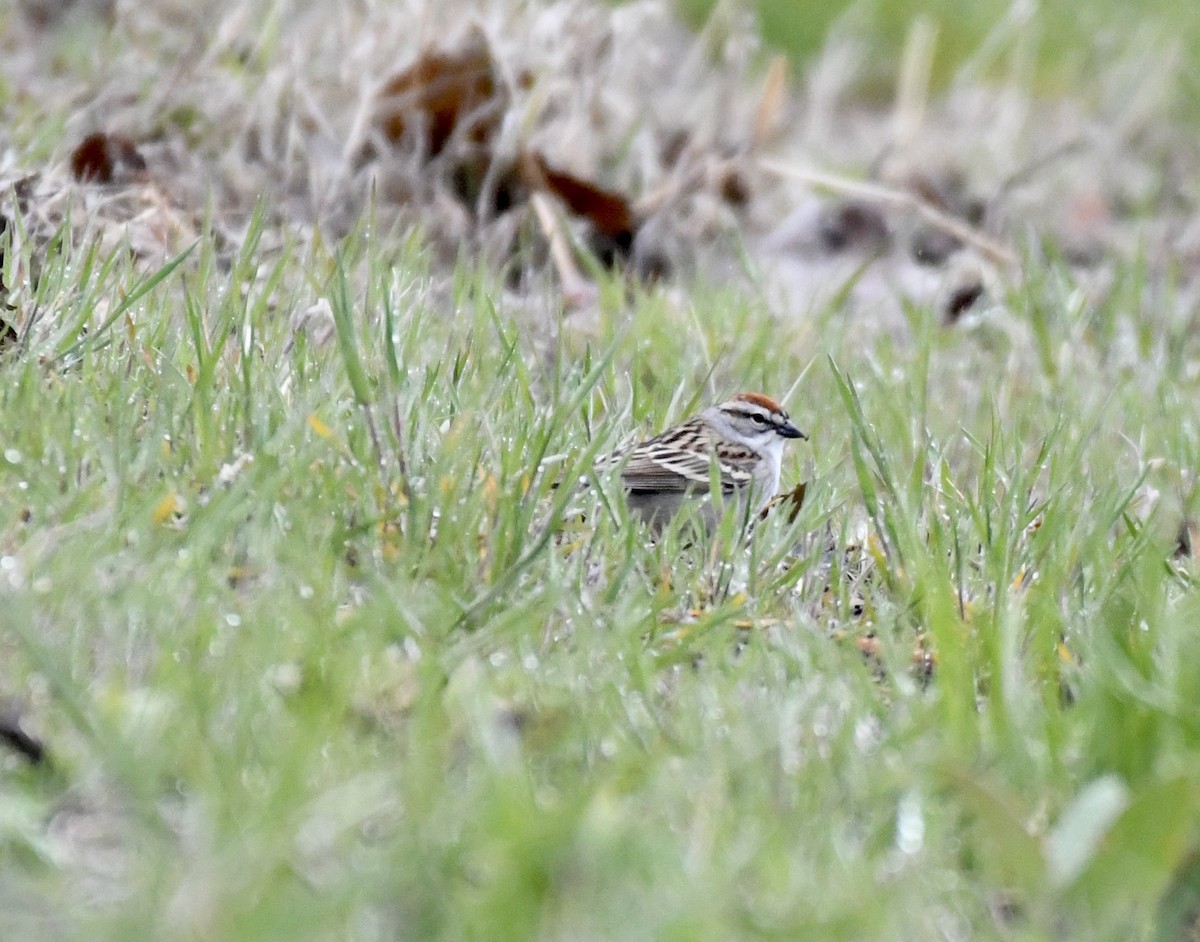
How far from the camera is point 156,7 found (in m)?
7.11

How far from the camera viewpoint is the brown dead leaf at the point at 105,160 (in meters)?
5.65

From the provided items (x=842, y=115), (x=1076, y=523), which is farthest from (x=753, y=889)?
(x=842, y=115)

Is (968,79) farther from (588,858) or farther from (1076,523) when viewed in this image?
(588,858)

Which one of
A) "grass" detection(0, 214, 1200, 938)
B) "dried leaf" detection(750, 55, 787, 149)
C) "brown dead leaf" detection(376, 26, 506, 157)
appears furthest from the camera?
"dried leaf" detection(750, 55, 787, 149)

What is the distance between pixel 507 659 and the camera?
304 cm

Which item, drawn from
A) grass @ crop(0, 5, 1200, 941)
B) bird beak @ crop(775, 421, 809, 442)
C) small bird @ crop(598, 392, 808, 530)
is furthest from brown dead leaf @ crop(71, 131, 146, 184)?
bird beak @ crop(775, 421, 809, 442)

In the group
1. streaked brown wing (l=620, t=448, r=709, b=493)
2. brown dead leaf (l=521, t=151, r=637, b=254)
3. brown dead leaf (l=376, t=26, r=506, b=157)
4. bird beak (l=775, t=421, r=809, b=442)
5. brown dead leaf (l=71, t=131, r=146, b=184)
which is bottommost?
brown dead leaf (l=521, t=151, r=637, b=254)

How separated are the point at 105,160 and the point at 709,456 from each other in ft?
8.05

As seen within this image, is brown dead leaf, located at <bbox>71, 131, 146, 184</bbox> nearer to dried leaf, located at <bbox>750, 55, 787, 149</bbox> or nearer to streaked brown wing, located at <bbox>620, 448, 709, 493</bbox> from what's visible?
streaked brown wing, located at <bbox>620, 448, 709, 493</bbox>

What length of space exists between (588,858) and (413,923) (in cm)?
23

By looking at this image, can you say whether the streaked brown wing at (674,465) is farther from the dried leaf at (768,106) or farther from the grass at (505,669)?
the dried leaf at (768,106)

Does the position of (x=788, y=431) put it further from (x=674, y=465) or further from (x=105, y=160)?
(x=105, y=160)

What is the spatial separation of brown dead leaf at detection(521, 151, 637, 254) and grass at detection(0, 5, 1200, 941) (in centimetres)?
192

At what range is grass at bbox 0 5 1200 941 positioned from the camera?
7.49ft
